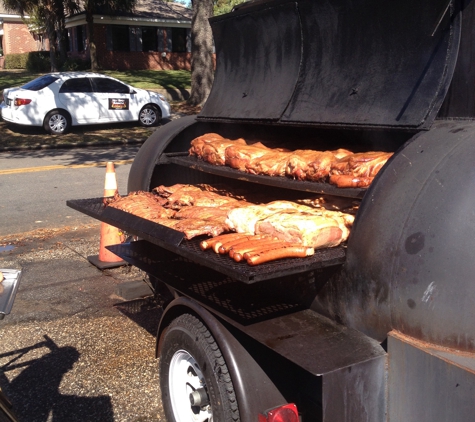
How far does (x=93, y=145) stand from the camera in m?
16.5

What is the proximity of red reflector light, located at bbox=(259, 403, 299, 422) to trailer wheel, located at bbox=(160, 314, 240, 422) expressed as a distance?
0.72 feet

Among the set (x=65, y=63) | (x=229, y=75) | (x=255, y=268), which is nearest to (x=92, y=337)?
(x=229, y=75)

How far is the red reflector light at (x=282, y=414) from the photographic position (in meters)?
2.70

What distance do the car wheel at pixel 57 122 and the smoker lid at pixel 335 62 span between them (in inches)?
548

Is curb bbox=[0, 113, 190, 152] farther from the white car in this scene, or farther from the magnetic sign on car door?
the magnetic sign on car door

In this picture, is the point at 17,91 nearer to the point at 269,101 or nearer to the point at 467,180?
the point at 269,101

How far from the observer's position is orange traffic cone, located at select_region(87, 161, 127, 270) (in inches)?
257

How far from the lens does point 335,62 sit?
356cm

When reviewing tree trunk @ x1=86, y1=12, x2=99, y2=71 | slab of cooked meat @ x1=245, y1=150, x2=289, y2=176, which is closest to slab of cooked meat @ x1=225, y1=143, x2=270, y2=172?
slab of cooked meat @ x1=245, y1=150, x2=289, y2=176

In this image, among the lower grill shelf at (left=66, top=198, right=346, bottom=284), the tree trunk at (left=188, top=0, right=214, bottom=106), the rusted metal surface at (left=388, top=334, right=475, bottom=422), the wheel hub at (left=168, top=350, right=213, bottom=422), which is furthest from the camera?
the tree trunk at (left=188, top=0, right=214, bottom=106)

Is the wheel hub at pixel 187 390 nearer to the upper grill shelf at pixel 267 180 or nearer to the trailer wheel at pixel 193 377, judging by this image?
the trailer wheel at pixel 193 377

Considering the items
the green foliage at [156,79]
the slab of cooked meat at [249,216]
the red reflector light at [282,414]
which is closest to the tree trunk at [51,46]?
the green foliage at [156,79]

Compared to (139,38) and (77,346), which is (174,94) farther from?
(77,346)

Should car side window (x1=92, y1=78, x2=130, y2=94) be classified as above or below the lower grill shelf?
above
